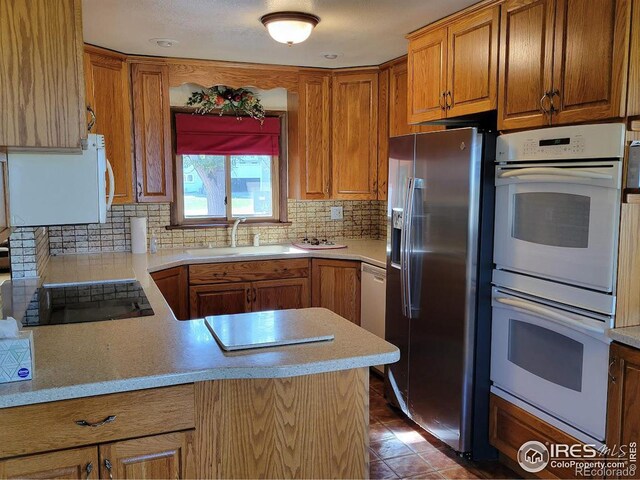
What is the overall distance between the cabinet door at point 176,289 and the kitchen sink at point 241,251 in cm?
23

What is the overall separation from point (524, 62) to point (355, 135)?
1.90 meters

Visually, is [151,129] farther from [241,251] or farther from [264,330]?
[264,330]

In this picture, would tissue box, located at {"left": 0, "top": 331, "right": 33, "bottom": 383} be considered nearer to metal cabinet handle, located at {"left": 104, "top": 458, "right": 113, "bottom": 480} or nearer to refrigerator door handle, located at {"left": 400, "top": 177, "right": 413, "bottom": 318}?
metal cabinet handle, located at {"left": 104, "top": 458, "right": 113, "bottom": 480}

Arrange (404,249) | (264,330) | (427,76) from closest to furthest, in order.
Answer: (264,330), (404,249), (427,76)

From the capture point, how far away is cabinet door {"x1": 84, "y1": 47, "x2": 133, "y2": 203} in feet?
11.5

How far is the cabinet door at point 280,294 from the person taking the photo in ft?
12.9

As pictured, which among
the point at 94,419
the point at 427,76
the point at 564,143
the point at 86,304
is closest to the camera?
the point at 94,419

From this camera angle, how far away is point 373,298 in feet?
12.3

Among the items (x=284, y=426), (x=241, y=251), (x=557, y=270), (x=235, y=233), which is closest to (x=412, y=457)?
(x=557, y=270)

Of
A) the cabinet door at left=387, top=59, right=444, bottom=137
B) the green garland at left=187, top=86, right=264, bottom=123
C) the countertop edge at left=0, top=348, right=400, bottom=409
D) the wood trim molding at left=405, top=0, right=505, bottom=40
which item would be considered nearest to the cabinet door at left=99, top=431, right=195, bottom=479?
the countertop edge at left=0, top=348, right=400, bottom=409

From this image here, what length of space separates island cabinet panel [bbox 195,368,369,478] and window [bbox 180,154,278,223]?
2847 mm

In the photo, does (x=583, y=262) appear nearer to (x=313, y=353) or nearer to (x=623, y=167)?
(x=623, y=167)

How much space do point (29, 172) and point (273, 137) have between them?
2452 millimetres

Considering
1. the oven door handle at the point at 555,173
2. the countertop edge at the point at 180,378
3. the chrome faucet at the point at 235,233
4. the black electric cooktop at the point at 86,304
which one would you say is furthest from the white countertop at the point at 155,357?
the chrome faucet at the point at 235,233
